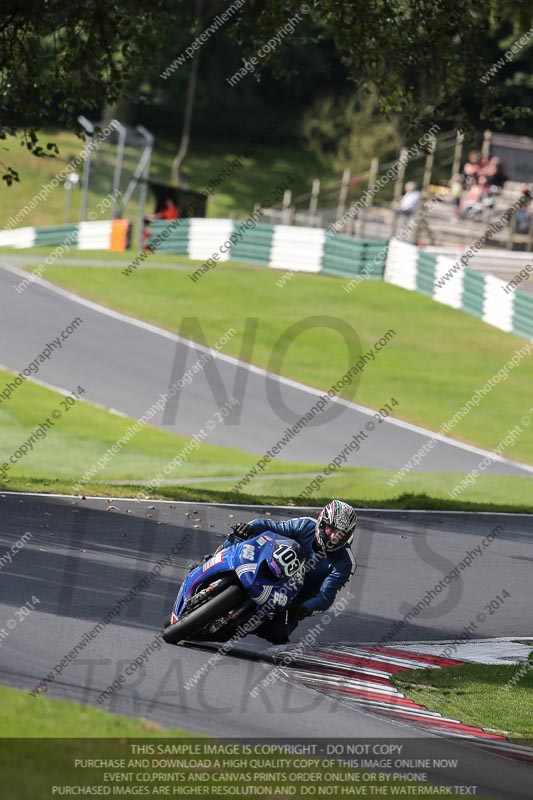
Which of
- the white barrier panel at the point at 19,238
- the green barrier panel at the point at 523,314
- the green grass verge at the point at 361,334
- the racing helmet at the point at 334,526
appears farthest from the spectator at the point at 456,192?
the racing helmet at the point at 334,526

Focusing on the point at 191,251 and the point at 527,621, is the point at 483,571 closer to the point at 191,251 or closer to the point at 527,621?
the point at 527,621

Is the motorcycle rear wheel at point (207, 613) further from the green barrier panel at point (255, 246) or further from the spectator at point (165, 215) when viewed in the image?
the spectator at point (165, 215)

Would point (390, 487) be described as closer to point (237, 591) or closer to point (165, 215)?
point (237, 591)

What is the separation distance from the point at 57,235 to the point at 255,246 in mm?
8447

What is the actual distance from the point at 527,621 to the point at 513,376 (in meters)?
21.1

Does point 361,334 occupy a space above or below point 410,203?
below

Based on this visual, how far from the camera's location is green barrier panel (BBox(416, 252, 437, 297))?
127ft

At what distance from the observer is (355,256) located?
40.7m

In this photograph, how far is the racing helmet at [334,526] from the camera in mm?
10008

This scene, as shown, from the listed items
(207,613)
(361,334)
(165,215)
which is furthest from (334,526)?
(165,215)

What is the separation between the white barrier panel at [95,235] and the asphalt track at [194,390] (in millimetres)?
10549

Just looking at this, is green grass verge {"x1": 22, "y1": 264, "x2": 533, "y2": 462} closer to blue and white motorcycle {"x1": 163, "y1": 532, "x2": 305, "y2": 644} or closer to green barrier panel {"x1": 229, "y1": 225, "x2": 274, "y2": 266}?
green barrier panel {"x1": 229, "y1": 225, "x2": 274, "y2": 266}

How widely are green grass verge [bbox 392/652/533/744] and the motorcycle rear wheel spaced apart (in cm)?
175

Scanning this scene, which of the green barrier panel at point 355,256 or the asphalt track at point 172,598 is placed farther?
the green barrier panel at point 355,256
